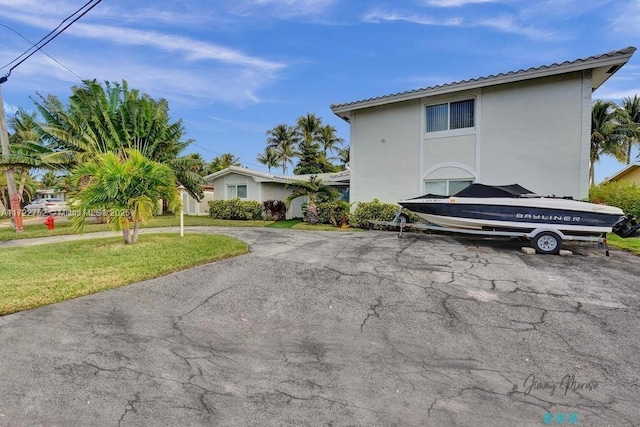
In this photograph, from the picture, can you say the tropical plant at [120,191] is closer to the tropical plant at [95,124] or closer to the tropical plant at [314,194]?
the tropical plant at [95,124]

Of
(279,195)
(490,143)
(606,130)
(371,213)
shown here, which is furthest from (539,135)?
(606,130)

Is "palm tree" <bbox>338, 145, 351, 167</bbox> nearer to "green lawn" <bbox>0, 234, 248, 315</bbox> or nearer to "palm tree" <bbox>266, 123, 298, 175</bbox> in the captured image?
"palm tree" <bbox>266, 123, 298, 175</bbox>

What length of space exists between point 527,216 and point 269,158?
120ft

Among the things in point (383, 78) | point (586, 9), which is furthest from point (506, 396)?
point (383, 78)

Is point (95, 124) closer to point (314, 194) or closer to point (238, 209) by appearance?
point (238, 209)

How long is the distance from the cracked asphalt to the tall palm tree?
32.5 m

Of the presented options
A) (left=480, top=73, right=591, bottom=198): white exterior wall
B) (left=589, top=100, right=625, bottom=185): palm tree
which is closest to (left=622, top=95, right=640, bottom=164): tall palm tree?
(left=589, top=100, right=625, bottom=185): palm tree

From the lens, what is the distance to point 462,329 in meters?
3.90

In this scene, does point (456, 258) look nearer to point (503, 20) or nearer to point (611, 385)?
point (611, 385)

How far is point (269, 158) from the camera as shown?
137 ft

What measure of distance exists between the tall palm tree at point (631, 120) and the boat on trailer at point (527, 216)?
2971 centimetres

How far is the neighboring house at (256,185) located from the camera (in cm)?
1984

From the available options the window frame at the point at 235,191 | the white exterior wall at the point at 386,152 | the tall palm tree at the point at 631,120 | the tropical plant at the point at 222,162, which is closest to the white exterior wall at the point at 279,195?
the window frame at the point at 235,191

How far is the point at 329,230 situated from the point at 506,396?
1089cm
